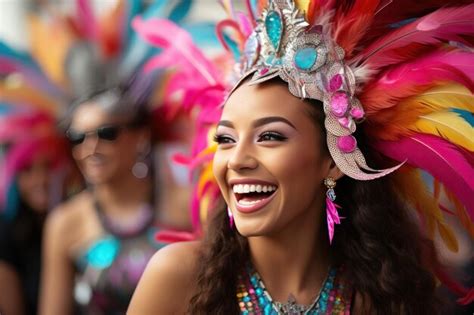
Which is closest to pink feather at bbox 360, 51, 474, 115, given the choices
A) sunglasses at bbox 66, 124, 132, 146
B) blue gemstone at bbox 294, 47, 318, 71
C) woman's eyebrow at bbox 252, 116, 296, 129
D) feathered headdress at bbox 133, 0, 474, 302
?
feathered headdress at bbox 133, 0, 474, 302

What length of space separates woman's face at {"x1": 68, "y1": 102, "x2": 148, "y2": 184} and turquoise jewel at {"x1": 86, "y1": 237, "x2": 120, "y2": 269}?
1.04 ft

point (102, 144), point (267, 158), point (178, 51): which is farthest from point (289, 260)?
point (102, 144)

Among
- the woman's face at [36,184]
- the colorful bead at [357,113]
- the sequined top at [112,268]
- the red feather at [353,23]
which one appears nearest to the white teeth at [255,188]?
the colorful bead at [357,113]

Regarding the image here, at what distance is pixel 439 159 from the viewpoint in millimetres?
2441

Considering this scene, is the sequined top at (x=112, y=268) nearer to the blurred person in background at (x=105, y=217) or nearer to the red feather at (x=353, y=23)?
the blurred person in background at (x=105, y=217)

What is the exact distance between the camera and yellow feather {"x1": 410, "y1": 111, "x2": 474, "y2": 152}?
2418mm

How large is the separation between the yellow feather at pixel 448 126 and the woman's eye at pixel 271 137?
46 cm

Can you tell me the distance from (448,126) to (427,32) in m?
0.30

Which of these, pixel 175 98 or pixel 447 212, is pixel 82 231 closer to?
pixel 175 98

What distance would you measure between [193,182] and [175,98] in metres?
0.56

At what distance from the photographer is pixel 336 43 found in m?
2.44

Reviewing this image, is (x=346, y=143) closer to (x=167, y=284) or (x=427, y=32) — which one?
(x=427, y=32)

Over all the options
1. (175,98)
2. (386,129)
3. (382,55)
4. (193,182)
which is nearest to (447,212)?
(386,129)

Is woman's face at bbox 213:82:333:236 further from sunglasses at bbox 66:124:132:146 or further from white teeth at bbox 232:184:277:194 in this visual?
sunglasses at bbox 66:124:132:146
